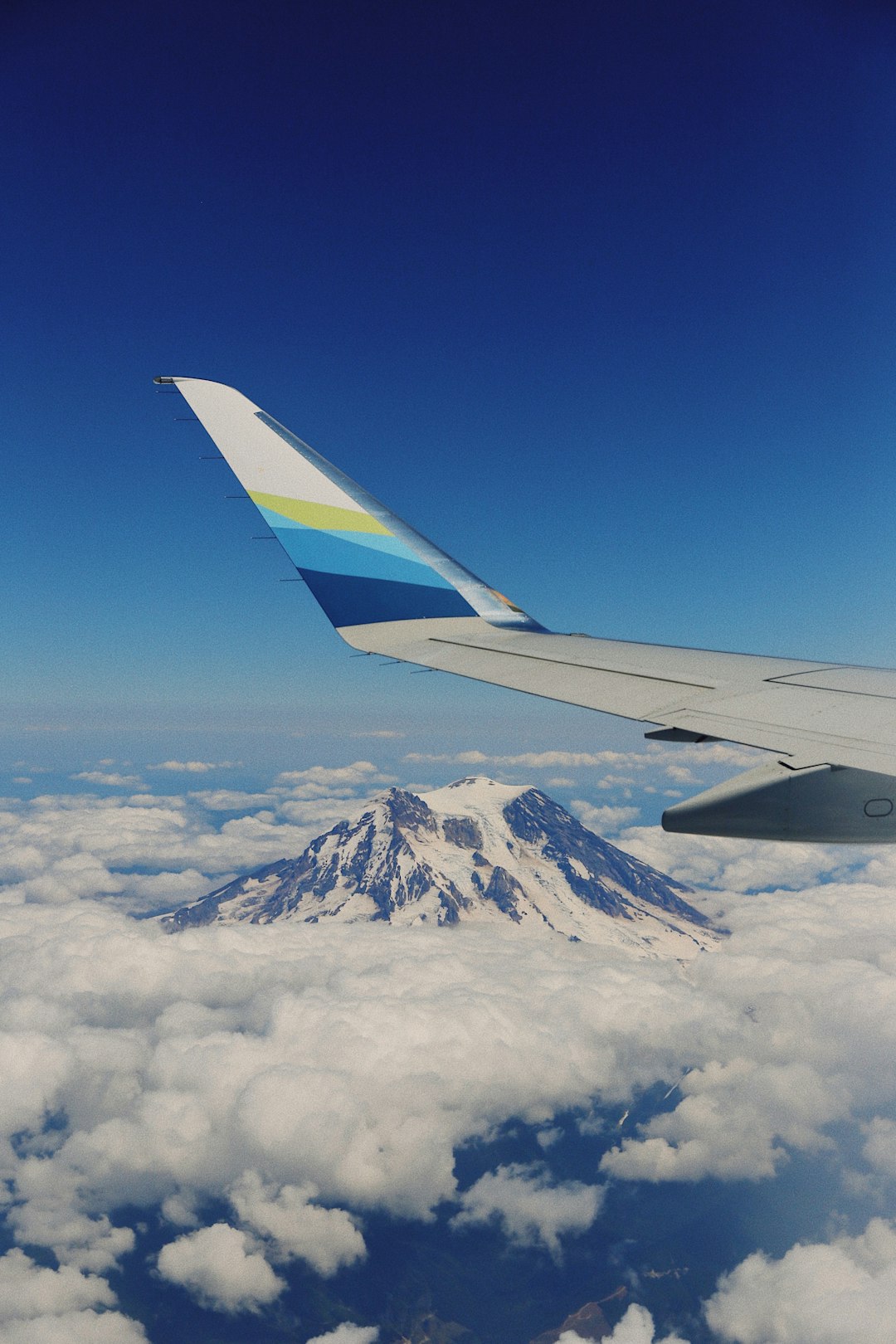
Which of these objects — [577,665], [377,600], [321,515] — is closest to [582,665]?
[577,665]

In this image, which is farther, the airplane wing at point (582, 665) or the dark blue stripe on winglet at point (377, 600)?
the dark blue stripe on winglet at point (377, 600)

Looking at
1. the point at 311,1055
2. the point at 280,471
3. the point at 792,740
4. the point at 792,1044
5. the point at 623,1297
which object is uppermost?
the point at 280,471

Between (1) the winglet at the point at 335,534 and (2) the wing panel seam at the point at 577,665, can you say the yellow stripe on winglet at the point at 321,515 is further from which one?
(2) the wing panel seam at the point at 577,665

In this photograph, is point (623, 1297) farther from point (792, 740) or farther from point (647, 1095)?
point (792, 740)

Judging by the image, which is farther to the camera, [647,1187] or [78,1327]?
[647,1187]

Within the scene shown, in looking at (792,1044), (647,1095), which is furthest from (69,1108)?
(792,1044)

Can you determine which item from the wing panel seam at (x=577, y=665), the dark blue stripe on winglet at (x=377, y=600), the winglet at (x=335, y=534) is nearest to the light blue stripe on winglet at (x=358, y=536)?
the winglet at (x=335, y=534)

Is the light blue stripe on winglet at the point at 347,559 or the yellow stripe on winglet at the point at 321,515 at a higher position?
the yellow stripe on winglet at the point at 321,515
